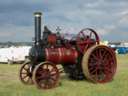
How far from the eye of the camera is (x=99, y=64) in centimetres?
1509

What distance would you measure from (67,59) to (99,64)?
1.29 metres

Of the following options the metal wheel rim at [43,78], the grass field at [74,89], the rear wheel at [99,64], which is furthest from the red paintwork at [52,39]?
the grass field at [74,89]

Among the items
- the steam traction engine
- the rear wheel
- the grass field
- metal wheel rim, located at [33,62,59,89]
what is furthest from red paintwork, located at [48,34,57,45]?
the grass field

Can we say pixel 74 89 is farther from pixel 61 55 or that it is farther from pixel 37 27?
pixel 37 27

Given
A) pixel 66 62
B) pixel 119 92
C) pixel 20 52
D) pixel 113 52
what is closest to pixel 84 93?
pixel 119 92

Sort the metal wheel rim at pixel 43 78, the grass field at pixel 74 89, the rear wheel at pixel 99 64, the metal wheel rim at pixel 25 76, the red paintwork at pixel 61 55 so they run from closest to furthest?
the grass field at pixel 74 89 → the metal wheel rim at pixel 43 78 → the red paintwork at pixel 61 55 → the rear wheel at pixel 99 64 → the metal wheel rim at pixel 25 76

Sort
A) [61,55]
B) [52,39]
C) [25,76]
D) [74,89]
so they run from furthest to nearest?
1. [25,76]
2. [52,39]
3. [61,55]
4. [74,89]

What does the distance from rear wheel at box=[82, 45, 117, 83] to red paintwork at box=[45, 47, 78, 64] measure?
0.42 meters

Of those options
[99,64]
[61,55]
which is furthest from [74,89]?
[99,64]

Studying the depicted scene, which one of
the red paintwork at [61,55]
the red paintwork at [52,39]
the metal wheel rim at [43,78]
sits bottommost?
the metal wheel rim at [43,78]

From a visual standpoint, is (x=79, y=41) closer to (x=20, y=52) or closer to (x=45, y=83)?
(x=45, y=83)

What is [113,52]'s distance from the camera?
50.9 ft

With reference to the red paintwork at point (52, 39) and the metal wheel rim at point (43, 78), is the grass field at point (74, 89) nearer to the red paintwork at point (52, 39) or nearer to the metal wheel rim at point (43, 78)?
the metal wheel rim at point (43, 78)

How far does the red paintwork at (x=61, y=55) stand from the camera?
1431 cm
